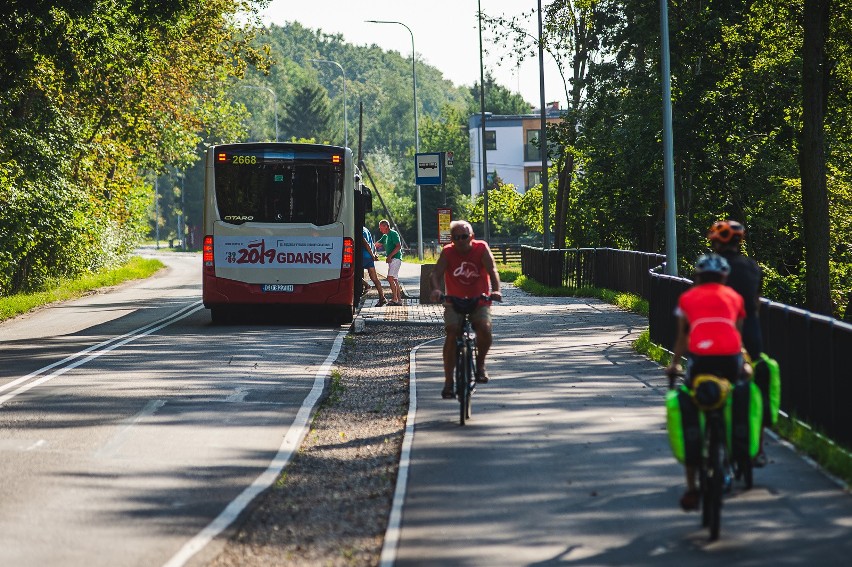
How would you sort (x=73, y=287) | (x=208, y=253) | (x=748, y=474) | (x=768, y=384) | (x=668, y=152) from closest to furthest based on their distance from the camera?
1. (x=748, y=474)
2. (x=768, y=384)
3. (x=668, y=152)
4. (x=208, y=253)
5. (x=73, y=287)

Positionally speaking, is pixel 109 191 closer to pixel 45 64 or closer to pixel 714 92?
pixel 45 64

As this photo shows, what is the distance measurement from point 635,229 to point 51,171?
16.3 m

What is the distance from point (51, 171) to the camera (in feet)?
120

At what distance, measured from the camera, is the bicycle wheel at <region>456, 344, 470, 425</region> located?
37.9ft

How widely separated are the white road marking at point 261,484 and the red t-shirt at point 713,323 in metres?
2.96

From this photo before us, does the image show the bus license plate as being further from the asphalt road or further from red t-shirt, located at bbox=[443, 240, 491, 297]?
red t-shirt, located at bbox=[443, 240, 491, 297]

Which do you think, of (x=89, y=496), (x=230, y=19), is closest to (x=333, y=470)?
(x=89, y=496)

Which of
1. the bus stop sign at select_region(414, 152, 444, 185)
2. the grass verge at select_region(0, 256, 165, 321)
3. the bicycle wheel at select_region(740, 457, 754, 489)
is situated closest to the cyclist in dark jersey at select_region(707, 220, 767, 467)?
the bicycle wheel at select_region(740, 457, 754, 489)

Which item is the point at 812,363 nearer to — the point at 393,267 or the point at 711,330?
the point at 711,330

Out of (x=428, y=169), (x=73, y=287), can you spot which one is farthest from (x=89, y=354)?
(x=73, y=287)

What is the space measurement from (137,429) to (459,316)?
300cm

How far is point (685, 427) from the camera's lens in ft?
24.3

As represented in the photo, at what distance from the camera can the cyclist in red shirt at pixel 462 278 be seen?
11695 millimetres

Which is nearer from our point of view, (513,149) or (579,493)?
(579,493)
